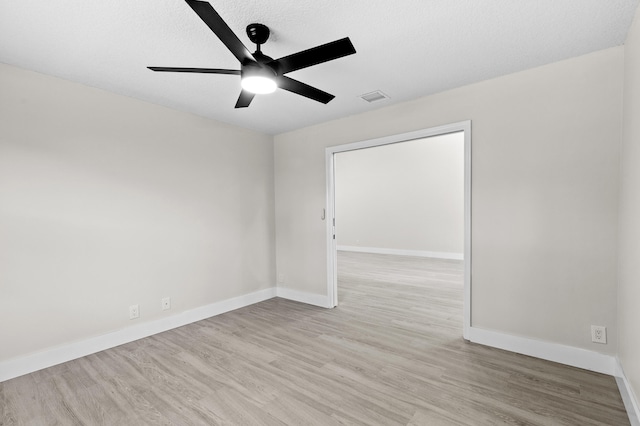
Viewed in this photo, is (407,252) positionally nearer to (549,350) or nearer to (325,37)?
(549,350)

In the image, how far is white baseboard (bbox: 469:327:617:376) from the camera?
2.22 metres

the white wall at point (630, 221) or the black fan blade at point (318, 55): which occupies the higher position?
the black fan blade at point (318, 55)

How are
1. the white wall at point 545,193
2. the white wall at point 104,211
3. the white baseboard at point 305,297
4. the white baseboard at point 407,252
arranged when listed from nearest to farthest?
the white wall at point 545,193 → the white wall at point 104,211 → the white baseboard at point 305,297 → the white baseboard at point 407,252

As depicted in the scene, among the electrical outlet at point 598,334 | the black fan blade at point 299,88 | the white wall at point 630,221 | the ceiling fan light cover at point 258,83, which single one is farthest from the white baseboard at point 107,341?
the white wall at point 630,221

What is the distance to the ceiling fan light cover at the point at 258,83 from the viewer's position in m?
1.76

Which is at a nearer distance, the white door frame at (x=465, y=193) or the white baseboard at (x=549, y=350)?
the white baseboard at (x=549, y=350)

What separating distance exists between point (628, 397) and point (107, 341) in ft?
13.1

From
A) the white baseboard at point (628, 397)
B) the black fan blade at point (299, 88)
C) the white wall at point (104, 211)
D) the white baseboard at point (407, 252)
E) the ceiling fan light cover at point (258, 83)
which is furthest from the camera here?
the white baseboard at point (407, 252)

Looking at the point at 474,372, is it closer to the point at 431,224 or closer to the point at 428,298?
the point at 428,298

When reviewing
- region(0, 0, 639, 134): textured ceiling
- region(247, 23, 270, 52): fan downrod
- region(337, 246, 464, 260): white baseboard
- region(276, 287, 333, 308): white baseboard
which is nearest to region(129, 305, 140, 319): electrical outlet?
Answer: region(276, 287, 333, 308): white baseboard

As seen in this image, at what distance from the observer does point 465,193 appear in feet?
9.31

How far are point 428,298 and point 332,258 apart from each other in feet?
4.93

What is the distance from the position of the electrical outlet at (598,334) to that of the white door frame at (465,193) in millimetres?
861

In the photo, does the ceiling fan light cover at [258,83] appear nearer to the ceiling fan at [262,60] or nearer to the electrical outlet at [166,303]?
the ceiling fan at [262,60]
